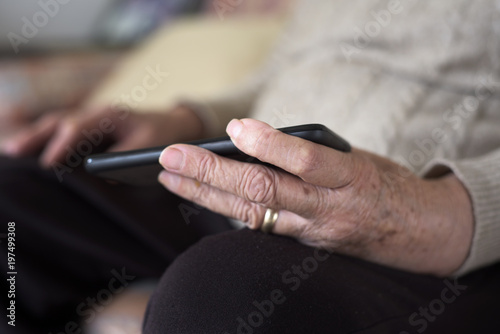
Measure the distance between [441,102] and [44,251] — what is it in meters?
0.55

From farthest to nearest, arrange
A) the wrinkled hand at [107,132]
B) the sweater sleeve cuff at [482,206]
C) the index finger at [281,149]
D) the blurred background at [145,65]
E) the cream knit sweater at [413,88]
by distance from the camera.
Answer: the blurred background at [145,65] → the wrinkled hand at [107,132] → the cream knit sweater at [413,88] → the sweater sleeve cuff at [482,206] → the index finger at [281,149]

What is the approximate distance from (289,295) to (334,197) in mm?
95

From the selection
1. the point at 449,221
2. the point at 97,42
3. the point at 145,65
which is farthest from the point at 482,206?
the point at 97,42

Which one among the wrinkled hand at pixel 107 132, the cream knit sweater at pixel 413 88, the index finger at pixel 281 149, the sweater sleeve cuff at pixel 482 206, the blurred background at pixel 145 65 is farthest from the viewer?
the blurred background at pixel 145 65

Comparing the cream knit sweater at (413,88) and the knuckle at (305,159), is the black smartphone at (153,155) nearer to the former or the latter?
the knuckle at (305,159)

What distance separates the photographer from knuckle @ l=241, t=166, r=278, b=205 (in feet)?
1.34

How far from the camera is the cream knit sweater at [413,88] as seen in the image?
1.94 ft

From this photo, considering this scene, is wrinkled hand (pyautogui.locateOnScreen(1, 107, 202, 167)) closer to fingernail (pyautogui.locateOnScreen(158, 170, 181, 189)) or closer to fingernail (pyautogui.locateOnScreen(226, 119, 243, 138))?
fingernail (pyautogui.locateOnScreen(158, 170, 181, 189))

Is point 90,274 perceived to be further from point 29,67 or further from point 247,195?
point 29,67

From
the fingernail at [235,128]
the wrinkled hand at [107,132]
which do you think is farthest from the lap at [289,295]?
the wrinkled hand at [107,132]

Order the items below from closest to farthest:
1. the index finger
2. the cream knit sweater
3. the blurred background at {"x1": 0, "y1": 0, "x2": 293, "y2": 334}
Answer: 1. the index finger
2. the cream knit sweater
3. the blurred background at {"x1": 0, "y1": 0, "x2": 293, "y2": 334}

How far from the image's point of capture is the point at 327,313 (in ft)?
1.30

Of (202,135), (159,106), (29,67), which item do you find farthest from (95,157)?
(29,67)

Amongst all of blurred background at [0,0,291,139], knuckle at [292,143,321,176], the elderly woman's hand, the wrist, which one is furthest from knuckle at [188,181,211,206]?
blurred background at [0,0,291,139]
